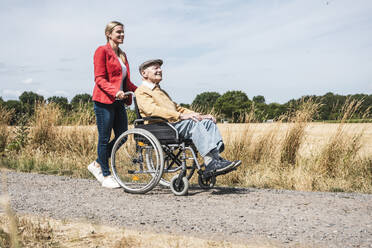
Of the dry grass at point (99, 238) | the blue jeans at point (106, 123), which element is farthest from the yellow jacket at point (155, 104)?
the dry grass at point (99, 238)

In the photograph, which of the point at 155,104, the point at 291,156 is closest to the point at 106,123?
the point at 155,104

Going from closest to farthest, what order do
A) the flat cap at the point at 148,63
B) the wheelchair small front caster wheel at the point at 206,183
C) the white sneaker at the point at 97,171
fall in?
1. the flat cap at the point at 148,63
2. the wheelchair small front caster wheel at the point at 206,183
3. the white sneaker at the point at 97,171

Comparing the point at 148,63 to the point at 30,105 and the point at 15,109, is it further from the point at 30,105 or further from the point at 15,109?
the point at 15,109

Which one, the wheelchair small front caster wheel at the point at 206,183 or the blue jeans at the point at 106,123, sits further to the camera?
the blue jeans at the point at 106,123

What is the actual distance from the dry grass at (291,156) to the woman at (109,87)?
1.30 metres

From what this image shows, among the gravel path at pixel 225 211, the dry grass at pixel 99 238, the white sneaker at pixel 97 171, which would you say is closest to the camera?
the dry grass at pixel 99 238

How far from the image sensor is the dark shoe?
3.96 meters

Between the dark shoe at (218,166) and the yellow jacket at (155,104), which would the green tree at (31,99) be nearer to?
the yellow jacket at (155,104)

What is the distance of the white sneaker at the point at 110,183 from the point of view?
4.87 metres

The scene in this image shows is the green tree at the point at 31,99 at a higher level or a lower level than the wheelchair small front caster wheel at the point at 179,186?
higher

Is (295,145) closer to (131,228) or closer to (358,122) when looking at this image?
(358,122)

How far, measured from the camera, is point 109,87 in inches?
179

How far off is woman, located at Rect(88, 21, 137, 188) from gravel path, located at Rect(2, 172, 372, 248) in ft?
1.53

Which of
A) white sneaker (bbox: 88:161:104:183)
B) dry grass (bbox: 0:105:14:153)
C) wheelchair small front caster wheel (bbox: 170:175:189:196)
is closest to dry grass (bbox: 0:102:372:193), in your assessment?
white sneaker (bbox: 88:161:104:183)
